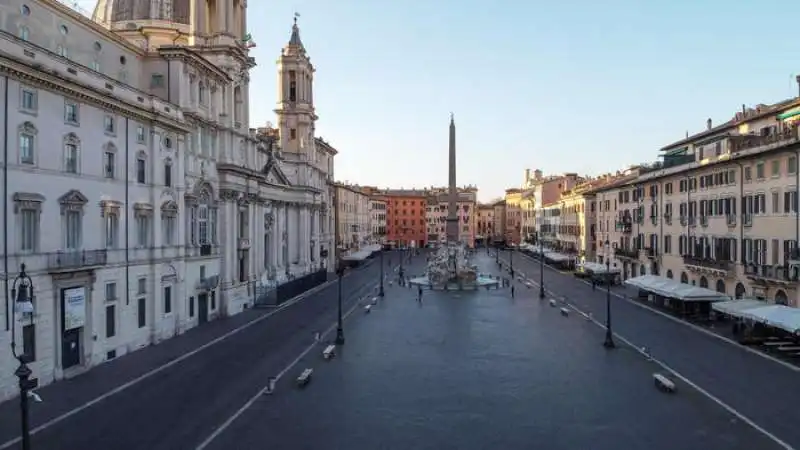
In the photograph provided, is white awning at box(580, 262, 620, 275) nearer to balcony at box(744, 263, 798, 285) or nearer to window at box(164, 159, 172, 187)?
balcony at box(744, 263, 798, 285)

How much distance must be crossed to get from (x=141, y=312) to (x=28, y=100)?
43.9 ft

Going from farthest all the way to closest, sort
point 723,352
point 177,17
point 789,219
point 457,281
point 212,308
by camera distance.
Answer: point 457,281 → point 177,17 → point 212,308 → point 789,219 → point 723,352

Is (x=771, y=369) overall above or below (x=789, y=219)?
below

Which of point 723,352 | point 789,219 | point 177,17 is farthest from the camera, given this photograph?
point 177,17

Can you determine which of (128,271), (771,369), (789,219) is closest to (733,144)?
(789,219)

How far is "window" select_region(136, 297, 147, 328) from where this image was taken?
36.8 m

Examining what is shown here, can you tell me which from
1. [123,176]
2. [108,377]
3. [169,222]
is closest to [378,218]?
[169,222]

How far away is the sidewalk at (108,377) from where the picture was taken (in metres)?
23.8

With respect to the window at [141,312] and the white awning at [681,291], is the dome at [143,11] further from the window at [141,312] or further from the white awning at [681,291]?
the white awning at [681,291]

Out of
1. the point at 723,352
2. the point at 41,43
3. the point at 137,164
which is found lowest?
the point at 723,352

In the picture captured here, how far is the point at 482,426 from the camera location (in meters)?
22.0

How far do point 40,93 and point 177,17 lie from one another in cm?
2976

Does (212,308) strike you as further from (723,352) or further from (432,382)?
(723,352)

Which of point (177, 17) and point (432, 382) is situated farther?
point (177, 17)
